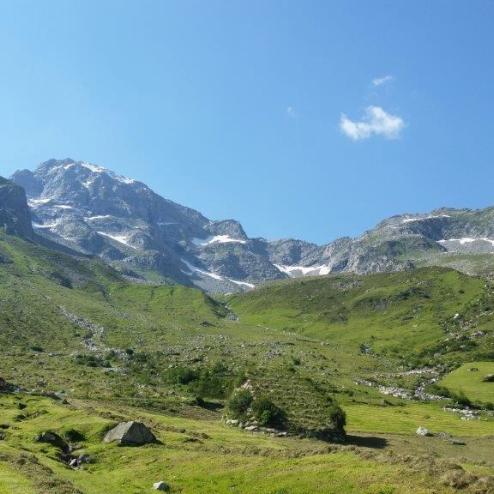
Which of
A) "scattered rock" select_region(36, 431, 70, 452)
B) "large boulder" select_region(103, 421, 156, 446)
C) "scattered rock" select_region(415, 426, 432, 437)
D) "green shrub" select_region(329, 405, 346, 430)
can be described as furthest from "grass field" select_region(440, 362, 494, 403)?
"scattered rock" select_region(36, 431, 70, 452)

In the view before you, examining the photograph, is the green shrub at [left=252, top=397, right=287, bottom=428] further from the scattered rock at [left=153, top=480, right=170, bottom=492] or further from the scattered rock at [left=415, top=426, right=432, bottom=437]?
the scattered rock at [left=153, top=480, right=170, bottom=492]

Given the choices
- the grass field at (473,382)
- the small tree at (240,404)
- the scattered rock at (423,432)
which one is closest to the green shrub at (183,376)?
the small tree at (240,404)

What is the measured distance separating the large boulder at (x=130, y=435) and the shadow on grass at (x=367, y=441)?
2526 cm

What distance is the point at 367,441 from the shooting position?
65.2 meters

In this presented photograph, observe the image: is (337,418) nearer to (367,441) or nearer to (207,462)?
(367,441)

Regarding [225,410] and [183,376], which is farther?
[183,376]

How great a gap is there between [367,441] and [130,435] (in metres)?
29.4

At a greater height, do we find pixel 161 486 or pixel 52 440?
pixel 161 486

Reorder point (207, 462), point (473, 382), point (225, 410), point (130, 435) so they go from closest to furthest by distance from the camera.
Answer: point (207, 462)
point (130, 435)
point (225, 410)
point (473, 382)

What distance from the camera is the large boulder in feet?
159

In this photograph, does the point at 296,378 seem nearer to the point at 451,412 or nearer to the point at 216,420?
the point at 216,420

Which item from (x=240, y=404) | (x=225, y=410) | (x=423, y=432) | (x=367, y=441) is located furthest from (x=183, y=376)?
(x=423, y=432)

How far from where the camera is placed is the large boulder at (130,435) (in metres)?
48.4

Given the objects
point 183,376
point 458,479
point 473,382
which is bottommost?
point 183,376
